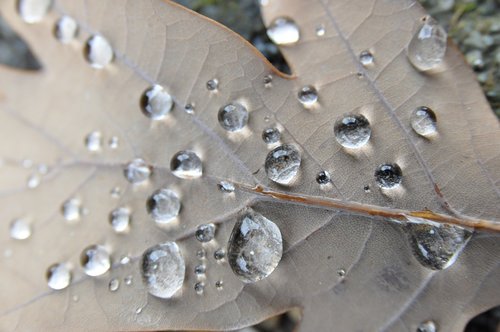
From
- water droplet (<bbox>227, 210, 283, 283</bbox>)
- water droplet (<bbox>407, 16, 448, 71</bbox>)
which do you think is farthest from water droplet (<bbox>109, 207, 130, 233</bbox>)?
water droplet (<bbox>407, 16, 448, 71</bbox>)

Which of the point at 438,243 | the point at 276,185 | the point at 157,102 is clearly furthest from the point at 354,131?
the point at 157,102

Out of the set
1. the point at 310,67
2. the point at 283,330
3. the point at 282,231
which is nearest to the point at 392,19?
the point at 310,67

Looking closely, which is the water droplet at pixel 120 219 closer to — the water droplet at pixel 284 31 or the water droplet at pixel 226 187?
the water droplet at pixel 226 187

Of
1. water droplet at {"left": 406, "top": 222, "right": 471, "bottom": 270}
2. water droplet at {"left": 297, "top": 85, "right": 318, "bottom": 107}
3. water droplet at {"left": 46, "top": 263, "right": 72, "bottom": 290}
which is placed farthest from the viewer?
water droplet at {"left": 46, "top": 263, "right": 72, "bottom": 290}

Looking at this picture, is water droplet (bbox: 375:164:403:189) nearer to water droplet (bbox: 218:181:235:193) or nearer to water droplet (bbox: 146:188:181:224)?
water droplet (bbox: 218:181:235:193)

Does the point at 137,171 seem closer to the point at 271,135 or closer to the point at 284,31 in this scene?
the point at 271,135

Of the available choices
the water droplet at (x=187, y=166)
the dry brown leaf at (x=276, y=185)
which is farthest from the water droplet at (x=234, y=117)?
the water droplet at (x=187, y=166)
